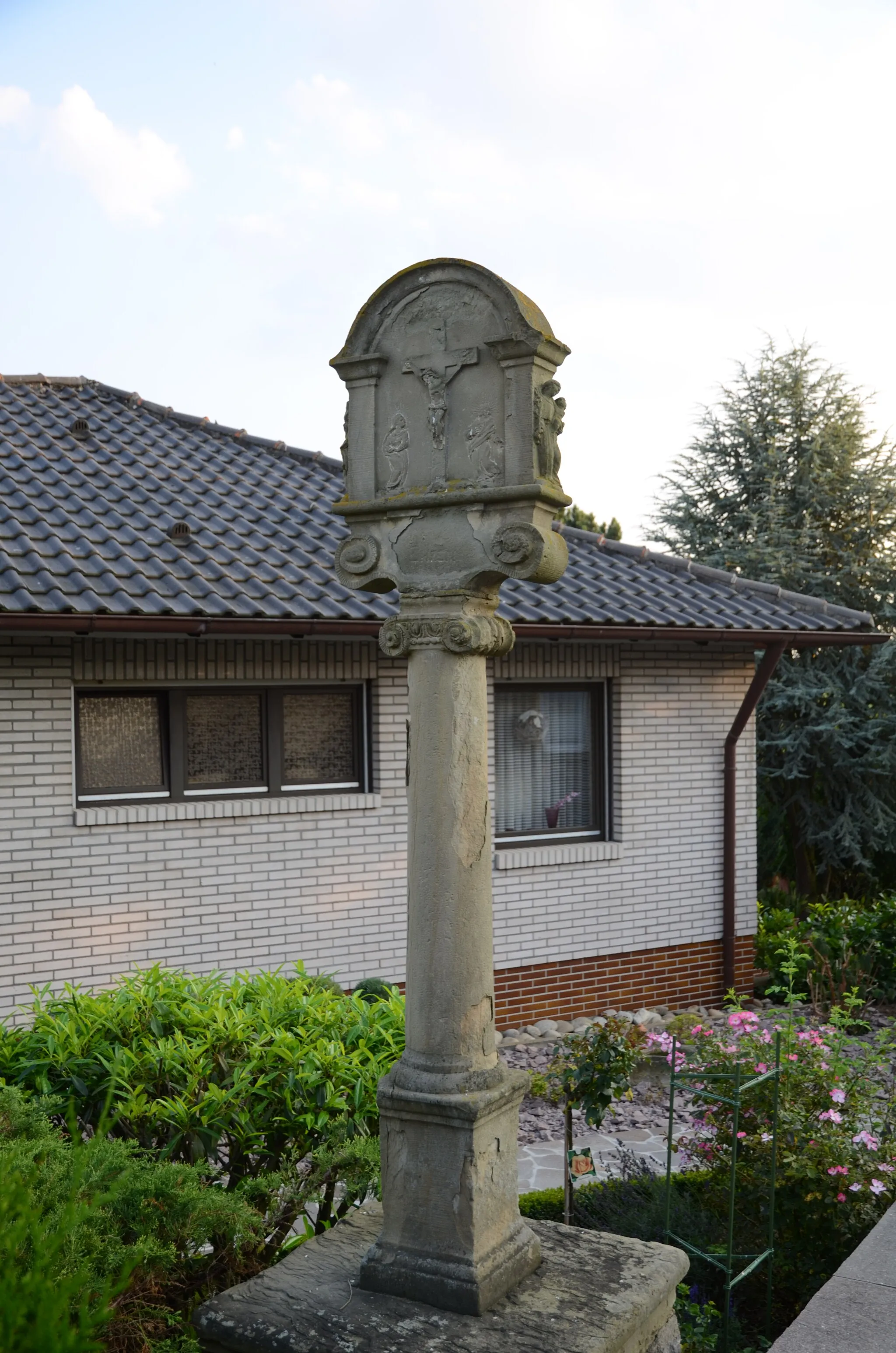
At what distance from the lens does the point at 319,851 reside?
27.8 ft

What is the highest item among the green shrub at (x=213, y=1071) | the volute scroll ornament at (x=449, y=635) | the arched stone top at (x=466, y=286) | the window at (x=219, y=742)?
the arched stone top at (x=466, y=286)

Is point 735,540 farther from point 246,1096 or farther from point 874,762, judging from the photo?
point 246,1096

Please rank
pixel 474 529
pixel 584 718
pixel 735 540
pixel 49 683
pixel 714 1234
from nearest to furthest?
pixel 474 529 → pixel 714 1234 → pixel 49 683 → pixel 584 718 → pixel 735 540

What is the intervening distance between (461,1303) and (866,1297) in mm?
1635

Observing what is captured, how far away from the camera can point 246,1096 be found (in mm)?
3979

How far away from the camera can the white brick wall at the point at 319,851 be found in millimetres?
7324

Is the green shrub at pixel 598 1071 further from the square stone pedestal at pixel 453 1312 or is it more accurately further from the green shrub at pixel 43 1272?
the green shrub at pixel 43 1272

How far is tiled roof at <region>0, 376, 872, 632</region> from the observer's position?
748 centimetres

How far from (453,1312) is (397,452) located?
258 centimetres

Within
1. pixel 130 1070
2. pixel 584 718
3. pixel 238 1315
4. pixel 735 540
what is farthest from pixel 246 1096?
pixel 735 540

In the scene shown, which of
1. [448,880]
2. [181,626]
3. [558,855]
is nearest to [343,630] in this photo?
[181,626]

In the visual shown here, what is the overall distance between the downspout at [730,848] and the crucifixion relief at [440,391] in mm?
7577

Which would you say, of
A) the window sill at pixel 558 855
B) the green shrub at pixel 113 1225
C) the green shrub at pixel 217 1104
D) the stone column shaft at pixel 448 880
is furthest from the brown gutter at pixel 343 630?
the stone column shaft at pixel 448 880

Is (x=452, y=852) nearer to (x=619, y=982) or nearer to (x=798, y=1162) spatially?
(x=798, y=1162)
